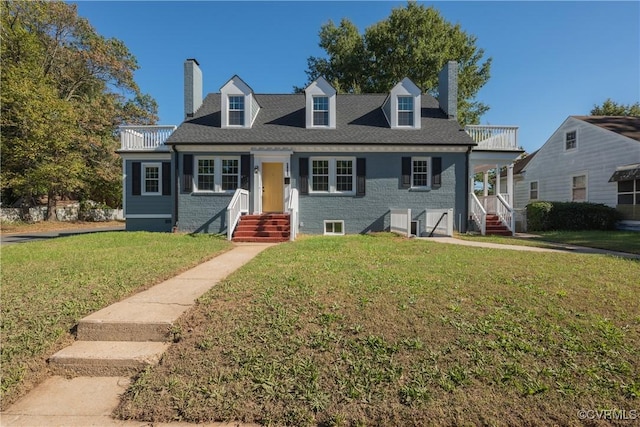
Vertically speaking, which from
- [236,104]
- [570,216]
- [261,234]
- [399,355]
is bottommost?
[399,355]

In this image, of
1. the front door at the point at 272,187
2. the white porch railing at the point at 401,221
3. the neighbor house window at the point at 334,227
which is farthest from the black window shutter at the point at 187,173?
the white porch railing at the point at 401,221

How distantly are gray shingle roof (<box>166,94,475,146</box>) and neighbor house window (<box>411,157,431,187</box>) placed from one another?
86cm

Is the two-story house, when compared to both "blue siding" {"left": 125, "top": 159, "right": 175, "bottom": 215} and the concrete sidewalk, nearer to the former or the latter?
"blue siding" {"left": 125, "top": 159, "right": 175, "bottom": 215}

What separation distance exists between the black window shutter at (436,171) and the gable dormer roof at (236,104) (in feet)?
26.7

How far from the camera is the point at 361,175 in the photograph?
1280 cm

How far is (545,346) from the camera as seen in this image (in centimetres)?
287

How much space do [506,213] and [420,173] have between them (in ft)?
13.6

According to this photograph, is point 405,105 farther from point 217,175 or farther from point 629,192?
point 629,192

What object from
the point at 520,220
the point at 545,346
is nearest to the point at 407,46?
the point at 520,220

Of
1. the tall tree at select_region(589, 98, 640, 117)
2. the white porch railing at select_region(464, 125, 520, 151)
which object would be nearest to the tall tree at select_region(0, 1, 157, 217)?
the white porch railing at select_region(464, 125, 520, 151)

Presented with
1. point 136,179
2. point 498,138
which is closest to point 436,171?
point 498,138

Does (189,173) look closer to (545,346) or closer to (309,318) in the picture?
(309,318)

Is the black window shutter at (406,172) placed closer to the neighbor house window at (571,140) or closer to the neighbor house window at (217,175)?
the neighbor house window at (217,175)

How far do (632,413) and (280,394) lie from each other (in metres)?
2.64
